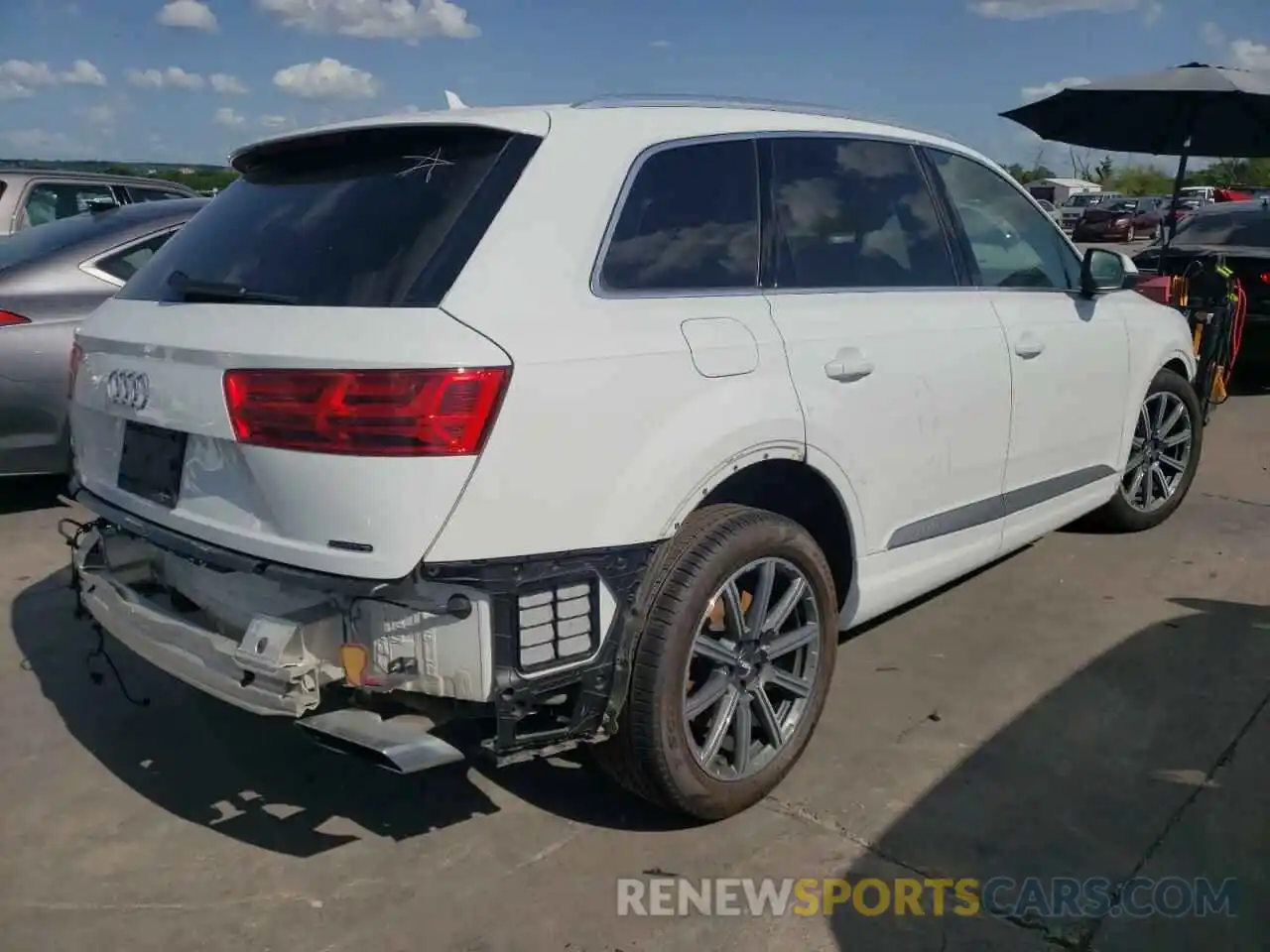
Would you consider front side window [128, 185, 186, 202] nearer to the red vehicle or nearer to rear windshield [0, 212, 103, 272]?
rear windshield [0, 212, 103, 272]

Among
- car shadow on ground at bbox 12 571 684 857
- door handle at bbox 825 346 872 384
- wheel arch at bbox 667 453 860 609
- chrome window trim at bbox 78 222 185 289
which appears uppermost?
chrome window trim at bbox 78 222 185 289

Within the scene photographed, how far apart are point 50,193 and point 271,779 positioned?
6386 millimetres

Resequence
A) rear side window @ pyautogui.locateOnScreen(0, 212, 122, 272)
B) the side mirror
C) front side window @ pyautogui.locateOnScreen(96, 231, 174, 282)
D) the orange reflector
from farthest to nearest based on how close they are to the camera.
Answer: front side window @ pyautogui.locateOnScreen(96, 231, 174, 282) → rear side window @ pyautogui.locateOnScreen(0, 212, 122, 272) → the side mirror → the orange reflector

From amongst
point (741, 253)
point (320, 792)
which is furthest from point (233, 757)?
point (741, 253)

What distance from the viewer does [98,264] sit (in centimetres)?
556

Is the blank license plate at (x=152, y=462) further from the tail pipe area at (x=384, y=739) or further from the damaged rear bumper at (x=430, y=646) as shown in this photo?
the tail pipe area at (x=384, y=739)

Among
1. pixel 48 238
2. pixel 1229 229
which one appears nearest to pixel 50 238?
pixel 48 238

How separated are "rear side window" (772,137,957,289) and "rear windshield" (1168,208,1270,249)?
6.61 m

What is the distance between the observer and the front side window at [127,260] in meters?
5.60

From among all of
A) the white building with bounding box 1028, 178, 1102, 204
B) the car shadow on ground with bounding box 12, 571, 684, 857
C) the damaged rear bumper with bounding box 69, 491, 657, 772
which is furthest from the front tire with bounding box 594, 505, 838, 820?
the white building with bounding box 1028, 178, 1102, 204

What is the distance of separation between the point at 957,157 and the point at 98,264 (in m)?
4.12

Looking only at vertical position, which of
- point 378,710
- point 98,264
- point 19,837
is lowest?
point 19,837

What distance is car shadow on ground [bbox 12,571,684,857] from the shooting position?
122 inches

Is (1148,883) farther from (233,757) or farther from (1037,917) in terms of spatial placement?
(233,757)
